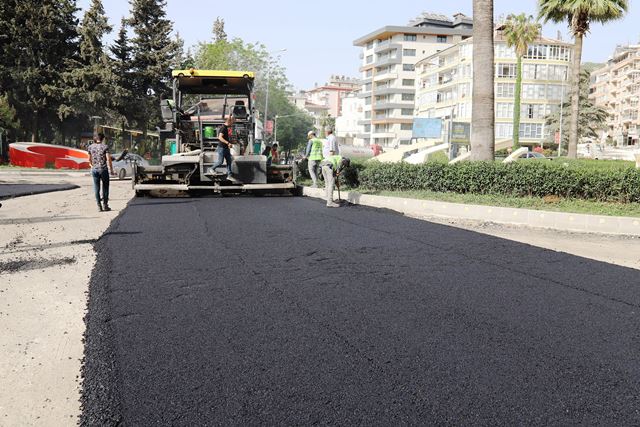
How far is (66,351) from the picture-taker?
3.94 metres

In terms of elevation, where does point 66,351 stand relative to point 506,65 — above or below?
below

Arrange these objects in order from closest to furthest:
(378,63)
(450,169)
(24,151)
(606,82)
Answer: (450,169) → (24,151) → (378,63) → (606,82)

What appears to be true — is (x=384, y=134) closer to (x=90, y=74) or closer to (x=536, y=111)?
(x=536, y=111)

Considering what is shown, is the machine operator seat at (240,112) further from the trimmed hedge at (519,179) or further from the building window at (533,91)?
the building window at (533,91)

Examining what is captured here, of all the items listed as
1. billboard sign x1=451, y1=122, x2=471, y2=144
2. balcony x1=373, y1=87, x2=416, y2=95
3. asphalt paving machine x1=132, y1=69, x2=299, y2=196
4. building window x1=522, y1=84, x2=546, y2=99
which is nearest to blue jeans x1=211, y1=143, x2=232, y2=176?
asphalt paving machine x1=132, y1=69, x2=299, y2=196

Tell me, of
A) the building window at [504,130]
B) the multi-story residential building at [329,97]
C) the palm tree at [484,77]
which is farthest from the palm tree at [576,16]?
the multi-story residential building at [329,97]

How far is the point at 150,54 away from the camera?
156 feet

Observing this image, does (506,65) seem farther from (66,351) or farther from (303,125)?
(66,351)

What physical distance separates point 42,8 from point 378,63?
6390 cm

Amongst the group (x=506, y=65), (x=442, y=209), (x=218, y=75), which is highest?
(x=506, y=65)

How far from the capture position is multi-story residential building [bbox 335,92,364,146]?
109562 mm

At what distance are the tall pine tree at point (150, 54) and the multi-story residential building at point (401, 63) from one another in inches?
1914

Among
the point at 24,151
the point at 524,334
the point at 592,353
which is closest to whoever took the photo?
the point at 592,353

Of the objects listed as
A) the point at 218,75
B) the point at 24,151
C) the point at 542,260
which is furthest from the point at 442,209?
the point at 24,151
